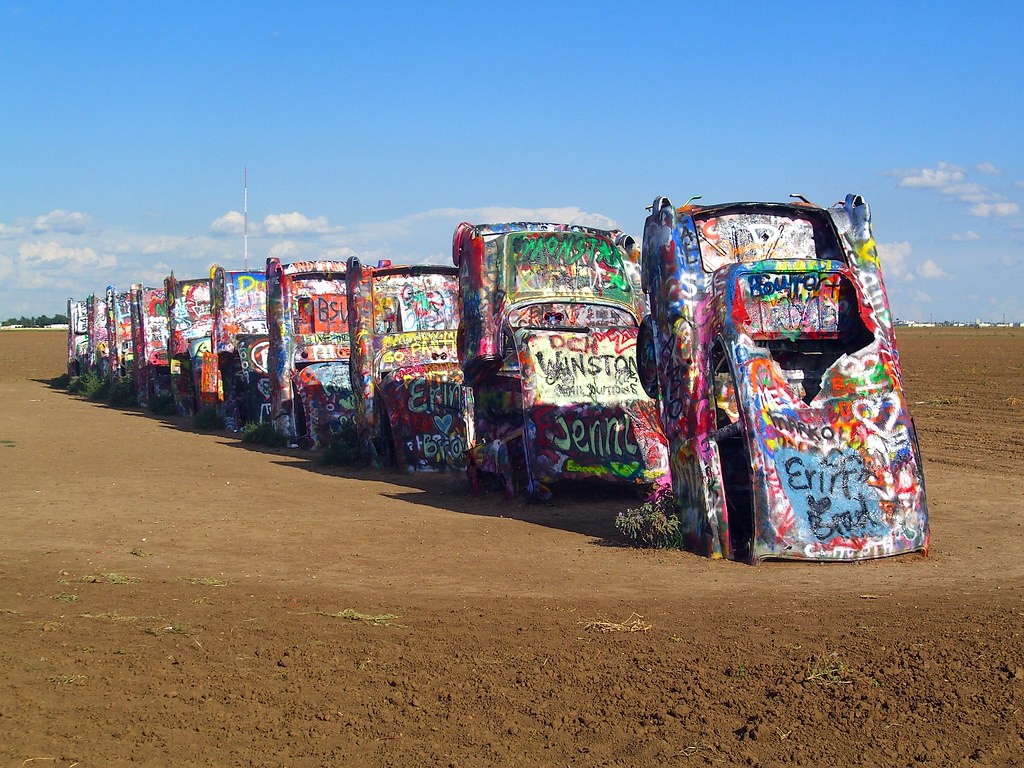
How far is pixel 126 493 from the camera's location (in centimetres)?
1308

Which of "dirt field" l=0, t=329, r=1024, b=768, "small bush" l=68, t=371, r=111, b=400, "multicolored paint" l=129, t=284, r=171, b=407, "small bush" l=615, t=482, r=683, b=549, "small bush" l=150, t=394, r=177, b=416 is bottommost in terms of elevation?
"dirt field" l=0, t=329, r=1024, b=768

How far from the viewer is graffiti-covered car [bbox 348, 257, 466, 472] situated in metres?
15.1

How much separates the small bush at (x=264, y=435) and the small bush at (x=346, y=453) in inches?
115

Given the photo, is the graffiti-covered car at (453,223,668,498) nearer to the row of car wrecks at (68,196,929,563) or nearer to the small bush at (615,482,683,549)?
the row of car wrecks at (68,196,929,563)

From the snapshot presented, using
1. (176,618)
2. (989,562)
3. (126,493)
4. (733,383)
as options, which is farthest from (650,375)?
(126,493)

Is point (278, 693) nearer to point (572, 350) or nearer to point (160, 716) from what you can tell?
point (160, 716)

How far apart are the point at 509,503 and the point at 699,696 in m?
6.66

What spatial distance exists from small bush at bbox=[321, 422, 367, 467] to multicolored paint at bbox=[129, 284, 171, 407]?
14837 millimetres

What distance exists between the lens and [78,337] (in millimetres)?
42938

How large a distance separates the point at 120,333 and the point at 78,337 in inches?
340

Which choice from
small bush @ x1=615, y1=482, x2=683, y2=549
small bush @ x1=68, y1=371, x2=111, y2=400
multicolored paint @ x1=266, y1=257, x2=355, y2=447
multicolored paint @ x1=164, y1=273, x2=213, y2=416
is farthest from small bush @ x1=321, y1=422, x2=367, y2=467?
small bush @ x1=68, y1=371, x2=111, y2=400

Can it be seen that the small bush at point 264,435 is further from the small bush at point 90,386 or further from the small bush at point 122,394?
the small bush at point 90,386

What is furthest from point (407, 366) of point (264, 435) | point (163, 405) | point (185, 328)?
point (163, 405)

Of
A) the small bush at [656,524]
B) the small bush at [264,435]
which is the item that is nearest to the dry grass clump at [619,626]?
the small bush at [656,524]
